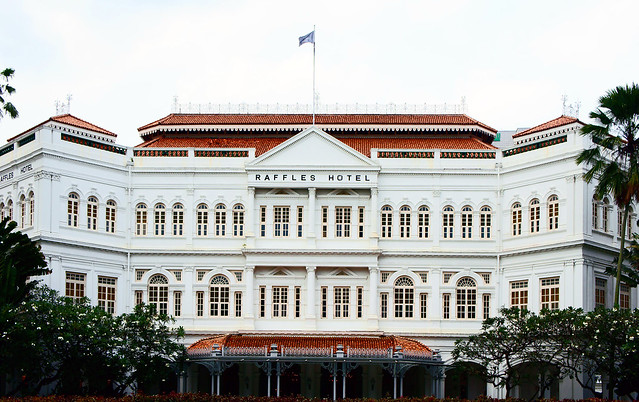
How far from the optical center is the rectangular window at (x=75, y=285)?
208ft

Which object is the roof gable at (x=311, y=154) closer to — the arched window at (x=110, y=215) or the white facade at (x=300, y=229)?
the white facade at (x=300, y=229)

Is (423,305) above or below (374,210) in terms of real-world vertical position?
below

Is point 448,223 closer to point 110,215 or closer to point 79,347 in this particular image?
point 110,215

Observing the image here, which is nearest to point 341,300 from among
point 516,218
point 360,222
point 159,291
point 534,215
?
point 360,222

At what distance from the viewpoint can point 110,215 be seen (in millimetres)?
66188

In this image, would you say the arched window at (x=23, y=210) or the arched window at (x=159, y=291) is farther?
the arched window at (x=159, y=291)

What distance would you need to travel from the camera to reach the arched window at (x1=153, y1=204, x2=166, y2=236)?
66.9 meters

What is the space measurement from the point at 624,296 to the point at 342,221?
16.0 metres

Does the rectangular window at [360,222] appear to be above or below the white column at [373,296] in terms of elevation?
above

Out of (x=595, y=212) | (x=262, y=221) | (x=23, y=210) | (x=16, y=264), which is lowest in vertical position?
(x=16, y=264)

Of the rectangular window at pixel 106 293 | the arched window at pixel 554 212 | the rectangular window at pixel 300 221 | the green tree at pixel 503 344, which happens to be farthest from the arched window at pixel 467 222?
the rectangular window at pixel 106 293

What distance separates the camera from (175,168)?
6706 cm

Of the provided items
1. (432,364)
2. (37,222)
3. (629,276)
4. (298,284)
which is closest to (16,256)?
(37,222)

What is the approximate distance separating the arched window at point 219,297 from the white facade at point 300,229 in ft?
0.26
